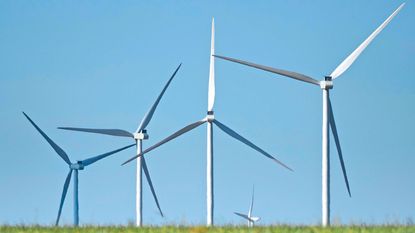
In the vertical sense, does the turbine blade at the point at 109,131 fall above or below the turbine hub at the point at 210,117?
below

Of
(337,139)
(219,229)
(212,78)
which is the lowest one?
(219,229)

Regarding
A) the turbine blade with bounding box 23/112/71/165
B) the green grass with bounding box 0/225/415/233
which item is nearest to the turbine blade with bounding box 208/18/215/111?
the turbine blade with bounding box 23/112/71/165

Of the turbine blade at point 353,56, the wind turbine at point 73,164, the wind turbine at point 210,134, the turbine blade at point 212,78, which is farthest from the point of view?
the wind turbine at point 73,164

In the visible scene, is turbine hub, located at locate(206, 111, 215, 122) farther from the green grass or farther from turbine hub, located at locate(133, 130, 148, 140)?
the green grass

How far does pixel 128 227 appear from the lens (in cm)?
4294

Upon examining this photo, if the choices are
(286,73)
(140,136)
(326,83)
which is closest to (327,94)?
(326,83)

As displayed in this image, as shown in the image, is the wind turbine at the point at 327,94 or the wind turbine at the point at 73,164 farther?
the wind turbine at the point at 73,164

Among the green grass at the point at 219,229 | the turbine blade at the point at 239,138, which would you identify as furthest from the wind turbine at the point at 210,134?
the green grass at the point at 219,229

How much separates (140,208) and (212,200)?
24.7 feet

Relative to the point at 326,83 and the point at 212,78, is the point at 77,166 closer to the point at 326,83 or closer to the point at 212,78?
the point at 212,78

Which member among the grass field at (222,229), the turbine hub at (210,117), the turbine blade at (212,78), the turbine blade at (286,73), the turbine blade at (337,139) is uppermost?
the turbine blade at (212,78)

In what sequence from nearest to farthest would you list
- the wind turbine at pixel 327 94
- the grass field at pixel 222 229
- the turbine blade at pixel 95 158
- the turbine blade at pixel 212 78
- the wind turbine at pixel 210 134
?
the grass field at pixel 222 229 < the wind turbine at pixel 327 94 < the wind turbine at pixel 210 134 < the turbine blade at pixel 212 78 < the turbine blade at pixel 95 158

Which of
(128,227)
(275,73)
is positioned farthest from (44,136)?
(128,227)

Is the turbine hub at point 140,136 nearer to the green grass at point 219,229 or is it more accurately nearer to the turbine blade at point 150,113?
the turbine blade at point 150,113
